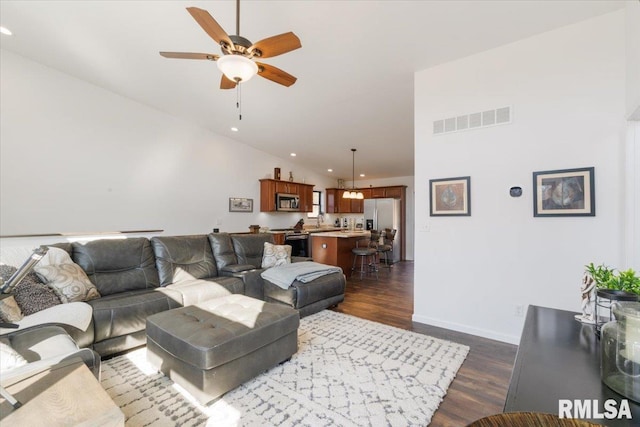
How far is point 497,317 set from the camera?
2.78 metres

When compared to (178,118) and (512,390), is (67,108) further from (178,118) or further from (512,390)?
(512,390)

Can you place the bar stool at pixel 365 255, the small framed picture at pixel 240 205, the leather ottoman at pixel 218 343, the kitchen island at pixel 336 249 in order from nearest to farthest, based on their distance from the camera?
the leather ottoman at pixel 218 343
the kitchen island at pixel 336 249
the bar stool at pixel 365 255
the small framed picture at pixel 240 205

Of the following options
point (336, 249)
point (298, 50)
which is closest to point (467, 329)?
point (336, 249)

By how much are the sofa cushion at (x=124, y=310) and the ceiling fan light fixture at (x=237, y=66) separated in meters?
2.24

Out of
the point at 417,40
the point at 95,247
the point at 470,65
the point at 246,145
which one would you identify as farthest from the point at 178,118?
the point at 470,65

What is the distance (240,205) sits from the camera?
6402mm

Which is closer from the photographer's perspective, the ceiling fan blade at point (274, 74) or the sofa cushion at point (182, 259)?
the ceiling fan blade at point (274, 74)

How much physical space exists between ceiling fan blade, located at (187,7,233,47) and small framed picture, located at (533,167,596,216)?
302cm

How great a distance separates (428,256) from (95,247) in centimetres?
375

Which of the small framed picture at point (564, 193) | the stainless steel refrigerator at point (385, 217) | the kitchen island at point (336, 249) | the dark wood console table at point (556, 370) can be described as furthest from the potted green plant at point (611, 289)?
the stainless steel refrigerator at point (385, 217)

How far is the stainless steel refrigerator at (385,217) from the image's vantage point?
7832 millimetres

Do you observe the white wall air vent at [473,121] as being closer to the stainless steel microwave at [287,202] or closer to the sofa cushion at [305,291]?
the sofa cushion at [305,291]

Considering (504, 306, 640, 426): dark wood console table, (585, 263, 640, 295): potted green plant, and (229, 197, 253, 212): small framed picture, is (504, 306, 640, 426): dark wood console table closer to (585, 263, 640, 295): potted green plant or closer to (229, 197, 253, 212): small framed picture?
(585, 263, 640, 295): potted green plant

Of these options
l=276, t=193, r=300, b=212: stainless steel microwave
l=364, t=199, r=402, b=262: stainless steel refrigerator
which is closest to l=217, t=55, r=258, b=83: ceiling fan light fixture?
l=276, t=193, r=300, b=212: stainless steel microwave
